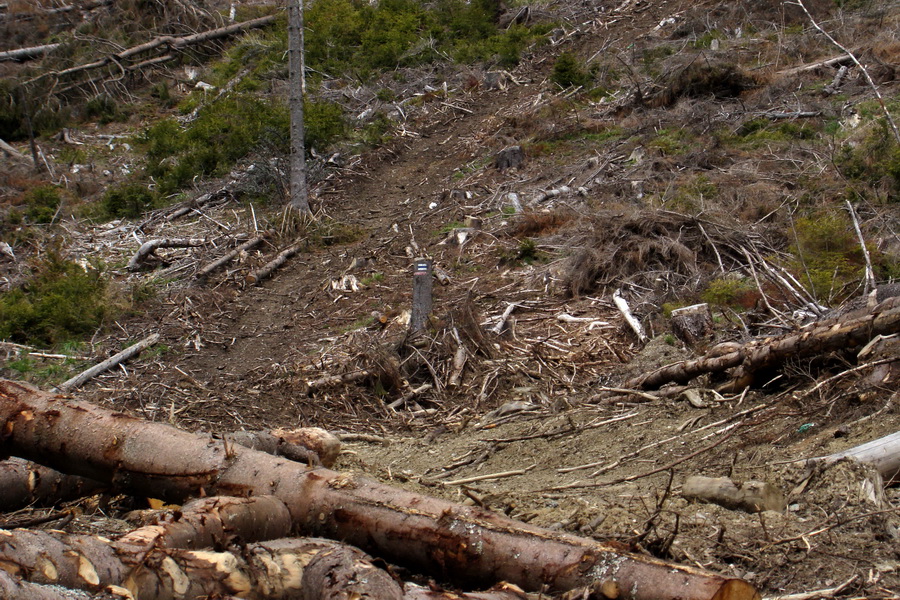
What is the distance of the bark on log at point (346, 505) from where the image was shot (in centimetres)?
252

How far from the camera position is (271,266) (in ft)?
33.4

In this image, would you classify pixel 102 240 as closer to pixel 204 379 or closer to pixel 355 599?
pixel 204 379

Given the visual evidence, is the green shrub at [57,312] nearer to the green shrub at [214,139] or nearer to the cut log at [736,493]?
the green shrub at [214,139]

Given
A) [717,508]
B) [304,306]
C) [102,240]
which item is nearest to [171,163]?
[102,240]

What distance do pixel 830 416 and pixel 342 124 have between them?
38.3 feet

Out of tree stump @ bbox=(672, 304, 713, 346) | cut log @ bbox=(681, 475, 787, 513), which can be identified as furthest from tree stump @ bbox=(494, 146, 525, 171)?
cut log @ bbox=(681, 475, 787, 513)

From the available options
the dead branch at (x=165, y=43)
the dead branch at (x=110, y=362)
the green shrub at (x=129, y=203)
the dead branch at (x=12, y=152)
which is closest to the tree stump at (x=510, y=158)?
the green shrub at (x=129, y=203)

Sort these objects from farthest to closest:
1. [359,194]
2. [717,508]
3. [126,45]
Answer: [126,45] → [359,194] → [717,508]

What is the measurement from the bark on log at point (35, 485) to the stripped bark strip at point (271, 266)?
6.08 m

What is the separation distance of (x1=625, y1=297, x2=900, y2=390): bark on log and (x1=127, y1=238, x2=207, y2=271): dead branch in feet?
25.4

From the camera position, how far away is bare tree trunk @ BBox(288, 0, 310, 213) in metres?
11.4

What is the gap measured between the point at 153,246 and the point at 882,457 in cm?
951

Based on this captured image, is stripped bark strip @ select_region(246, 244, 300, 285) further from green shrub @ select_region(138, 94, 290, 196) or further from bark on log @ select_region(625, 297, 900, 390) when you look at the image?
bark on log @ select_region(625, 297, 900, 390)

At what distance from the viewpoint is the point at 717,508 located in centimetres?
325
